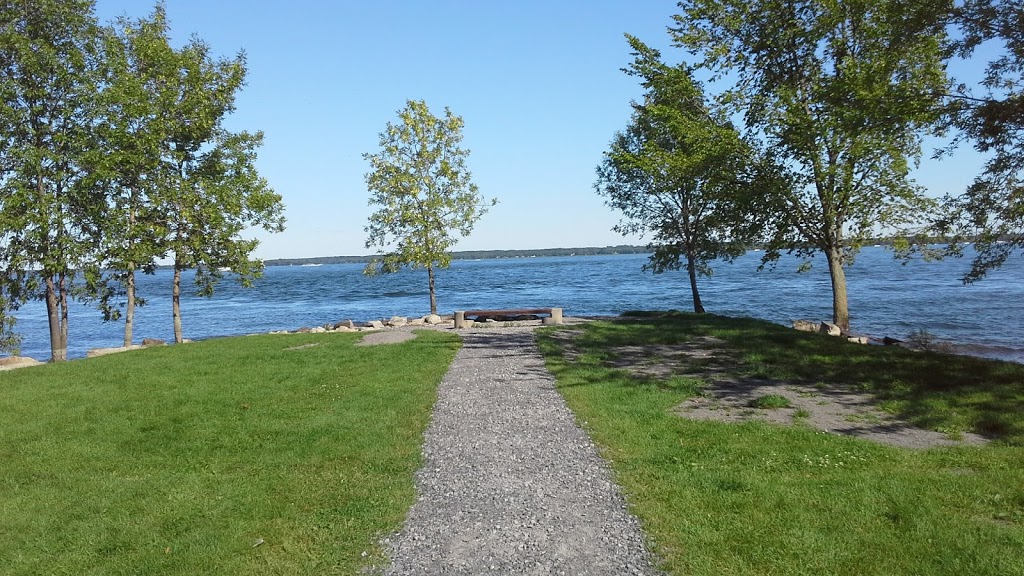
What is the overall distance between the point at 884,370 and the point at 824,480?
727 cm

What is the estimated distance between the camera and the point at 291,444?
8312mm

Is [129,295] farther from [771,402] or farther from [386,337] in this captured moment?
[771,402]

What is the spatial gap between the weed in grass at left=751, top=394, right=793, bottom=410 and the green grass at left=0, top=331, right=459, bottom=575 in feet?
17.8

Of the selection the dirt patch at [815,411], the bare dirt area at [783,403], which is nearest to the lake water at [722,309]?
the bare dirt area at [783,403]

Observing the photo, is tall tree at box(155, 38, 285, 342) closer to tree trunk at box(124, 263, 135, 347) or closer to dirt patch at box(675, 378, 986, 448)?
tree trunk at box(124, 263, 135, 347)

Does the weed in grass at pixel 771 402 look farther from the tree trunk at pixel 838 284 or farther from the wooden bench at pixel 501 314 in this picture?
the wooden bench at pixel 501 314

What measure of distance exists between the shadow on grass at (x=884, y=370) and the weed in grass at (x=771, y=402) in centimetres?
156

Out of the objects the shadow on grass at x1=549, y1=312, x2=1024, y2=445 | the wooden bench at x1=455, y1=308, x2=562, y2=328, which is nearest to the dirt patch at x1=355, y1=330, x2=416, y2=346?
the wooden bench at x1=455, y1=308, x2=562, y2=328

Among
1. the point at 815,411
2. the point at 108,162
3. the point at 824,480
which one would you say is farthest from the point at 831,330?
the point at 108,162

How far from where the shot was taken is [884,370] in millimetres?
12359

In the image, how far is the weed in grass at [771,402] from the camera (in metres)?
9.85

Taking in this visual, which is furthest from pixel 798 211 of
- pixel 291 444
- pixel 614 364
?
pixel 291 444

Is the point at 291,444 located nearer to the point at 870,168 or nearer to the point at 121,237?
the point at 121,237

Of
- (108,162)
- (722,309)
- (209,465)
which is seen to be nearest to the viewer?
(209,465)
